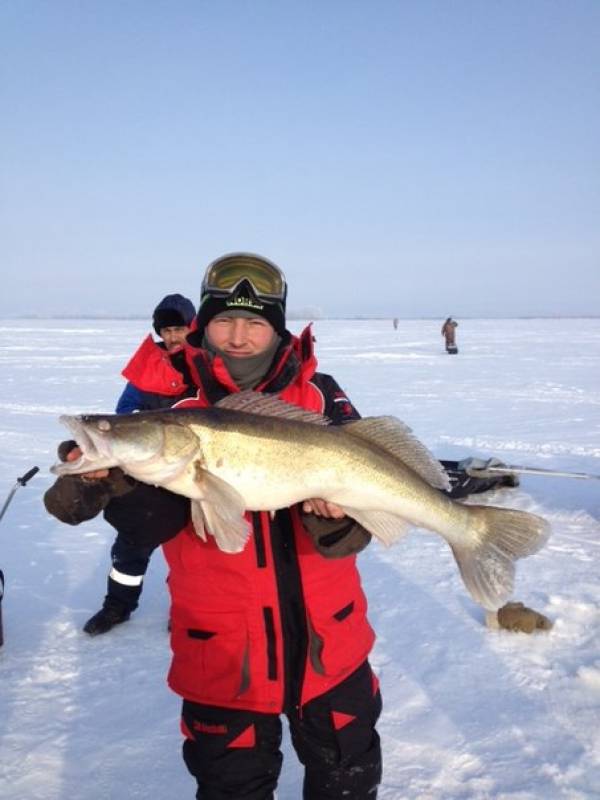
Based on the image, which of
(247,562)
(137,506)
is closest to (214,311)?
(137,506)

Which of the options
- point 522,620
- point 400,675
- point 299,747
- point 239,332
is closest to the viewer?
point 299,747

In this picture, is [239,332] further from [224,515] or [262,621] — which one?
[262,621]

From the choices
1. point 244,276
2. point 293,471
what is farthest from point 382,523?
point 244,276

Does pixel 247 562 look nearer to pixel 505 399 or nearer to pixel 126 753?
pixel 126 753

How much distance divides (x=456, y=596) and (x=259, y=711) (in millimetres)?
2881

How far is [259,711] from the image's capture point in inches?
85.4

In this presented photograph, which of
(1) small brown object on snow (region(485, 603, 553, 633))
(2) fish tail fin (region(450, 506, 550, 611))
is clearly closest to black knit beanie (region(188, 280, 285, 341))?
(2) fish tail fin (region(450, 506, 550, 611))

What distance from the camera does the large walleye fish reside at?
2133 mm

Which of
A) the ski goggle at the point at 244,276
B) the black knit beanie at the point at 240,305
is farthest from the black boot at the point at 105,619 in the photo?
the ski goggle at the point at 244,276

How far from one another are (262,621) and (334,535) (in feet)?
1.36

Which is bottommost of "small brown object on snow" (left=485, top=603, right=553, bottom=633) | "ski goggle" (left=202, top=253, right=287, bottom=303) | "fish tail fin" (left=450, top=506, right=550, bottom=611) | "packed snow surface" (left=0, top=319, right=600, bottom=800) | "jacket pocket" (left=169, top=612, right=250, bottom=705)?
"packed snow surface" (left=0, top=319, right=600, bottom=800)

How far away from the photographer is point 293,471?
2.24m

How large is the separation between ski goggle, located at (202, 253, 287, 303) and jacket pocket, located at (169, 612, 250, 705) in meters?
1.33

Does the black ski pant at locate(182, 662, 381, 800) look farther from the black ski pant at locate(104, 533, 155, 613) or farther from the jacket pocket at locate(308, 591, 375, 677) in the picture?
the black ski pant at locate(104, 533, 155, 613)
